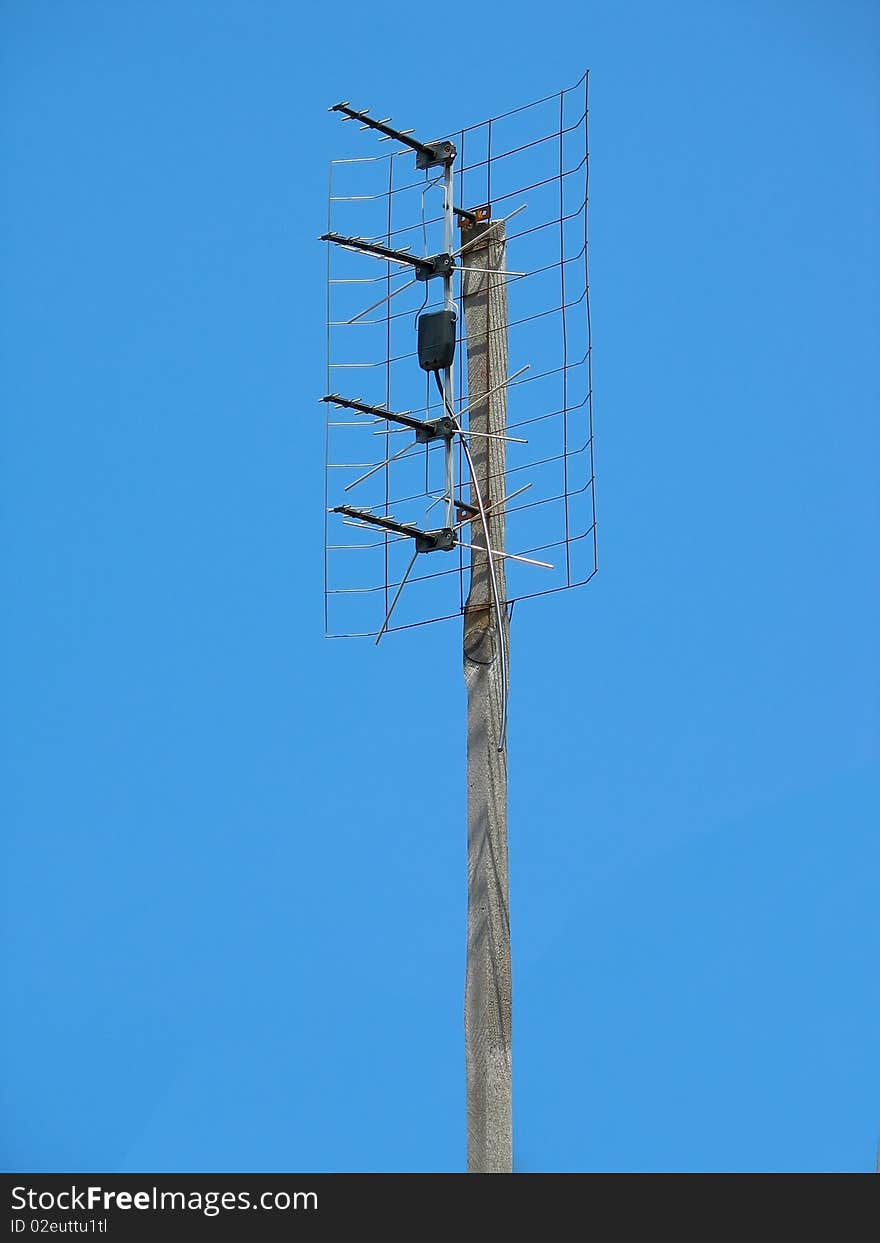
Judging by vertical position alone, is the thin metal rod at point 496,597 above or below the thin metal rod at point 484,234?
below

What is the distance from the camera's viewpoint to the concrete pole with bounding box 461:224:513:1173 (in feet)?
24.2

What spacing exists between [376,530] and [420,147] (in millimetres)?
1741

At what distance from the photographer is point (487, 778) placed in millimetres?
7574

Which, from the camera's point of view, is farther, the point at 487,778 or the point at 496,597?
the point at 496,597

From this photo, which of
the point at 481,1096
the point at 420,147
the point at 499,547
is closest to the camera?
the point at 481,1096

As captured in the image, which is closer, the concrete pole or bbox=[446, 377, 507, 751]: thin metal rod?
the concrete pole

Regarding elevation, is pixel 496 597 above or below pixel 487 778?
above

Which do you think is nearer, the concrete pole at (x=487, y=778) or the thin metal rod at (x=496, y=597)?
the concrete pole at (x=487, y=778)

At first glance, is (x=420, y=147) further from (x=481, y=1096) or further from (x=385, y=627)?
(x=481, y=1096)

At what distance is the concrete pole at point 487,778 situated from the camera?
24.2 ft

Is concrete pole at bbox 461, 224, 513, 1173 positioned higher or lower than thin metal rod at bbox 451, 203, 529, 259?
lower

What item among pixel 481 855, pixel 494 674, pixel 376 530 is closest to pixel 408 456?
pixel 376 530

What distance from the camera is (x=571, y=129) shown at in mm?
8367
